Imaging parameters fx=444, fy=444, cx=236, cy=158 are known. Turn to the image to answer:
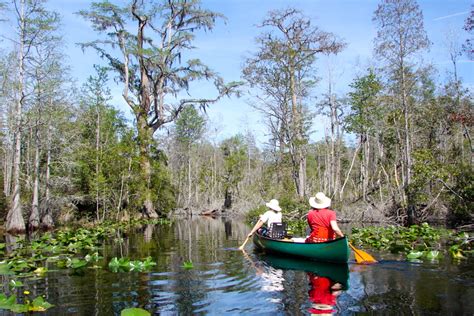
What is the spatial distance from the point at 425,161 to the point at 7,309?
1645cm

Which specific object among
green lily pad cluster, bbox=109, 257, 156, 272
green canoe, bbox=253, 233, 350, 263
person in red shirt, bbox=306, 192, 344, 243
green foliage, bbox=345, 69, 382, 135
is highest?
green foliage, bbox=345, 69, 382, 135

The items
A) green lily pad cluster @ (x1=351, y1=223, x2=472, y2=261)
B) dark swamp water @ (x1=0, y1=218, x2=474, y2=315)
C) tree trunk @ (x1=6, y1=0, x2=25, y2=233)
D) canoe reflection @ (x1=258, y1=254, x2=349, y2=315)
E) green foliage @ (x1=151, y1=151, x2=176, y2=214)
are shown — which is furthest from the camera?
green foliage @ (x1=151, y1=151, x2=176, y2=214)

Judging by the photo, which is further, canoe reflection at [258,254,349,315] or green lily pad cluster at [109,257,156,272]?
green lily pad cluster at [109,257,156,272]

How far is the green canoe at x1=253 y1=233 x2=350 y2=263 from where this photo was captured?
908 centimetres

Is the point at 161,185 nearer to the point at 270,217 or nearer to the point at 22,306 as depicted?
the point at 270,217

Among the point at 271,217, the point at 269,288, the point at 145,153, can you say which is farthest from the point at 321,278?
the point at 145,153

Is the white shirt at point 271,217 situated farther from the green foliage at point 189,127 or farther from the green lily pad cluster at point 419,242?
the green foliage at point 189,127

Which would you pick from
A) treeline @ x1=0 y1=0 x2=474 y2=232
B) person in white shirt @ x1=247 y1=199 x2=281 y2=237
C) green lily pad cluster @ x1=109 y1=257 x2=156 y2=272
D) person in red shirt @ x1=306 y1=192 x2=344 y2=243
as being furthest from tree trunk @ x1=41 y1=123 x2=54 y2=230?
person in red shirt @ x1=306 y1=192 x2=344 y2=243

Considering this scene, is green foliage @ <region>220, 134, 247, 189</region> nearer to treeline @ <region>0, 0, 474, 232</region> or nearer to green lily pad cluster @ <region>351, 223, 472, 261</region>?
treeline @ <region>0, 0, 474, 232</region>

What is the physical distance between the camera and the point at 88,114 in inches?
1190

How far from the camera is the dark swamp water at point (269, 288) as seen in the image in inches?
244

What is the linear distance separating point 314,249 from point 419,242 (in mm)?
4605

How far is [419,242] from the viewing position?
41.7 feet

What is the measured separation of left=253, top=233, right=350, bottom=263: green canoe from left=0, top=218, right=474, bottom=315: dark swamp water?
0.19 metres
